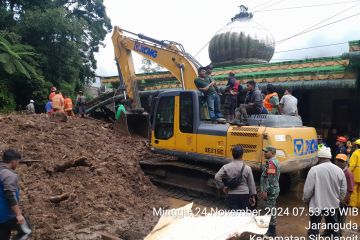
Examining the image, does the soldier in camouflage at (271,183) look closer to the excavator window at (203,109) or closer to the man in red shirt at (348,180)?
the man in red shirt at (348,180)

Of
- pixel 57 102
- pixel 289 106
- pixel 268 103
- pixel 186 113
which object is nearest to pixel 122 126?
pixel 57 102

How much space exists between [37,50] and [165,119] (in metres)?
13.9

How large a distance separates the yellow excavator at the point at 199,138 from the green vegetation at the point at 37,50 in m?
10.6

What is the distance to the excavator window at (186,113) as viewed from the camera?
7375 mm

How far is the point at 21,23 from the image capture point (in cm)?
1841

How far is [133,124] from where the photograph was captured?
10625mm

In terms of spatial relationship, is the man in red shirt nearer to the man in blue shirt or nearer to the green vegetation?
the man in blue shirt

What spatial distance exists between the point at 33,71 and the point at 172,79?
7398 millimetres

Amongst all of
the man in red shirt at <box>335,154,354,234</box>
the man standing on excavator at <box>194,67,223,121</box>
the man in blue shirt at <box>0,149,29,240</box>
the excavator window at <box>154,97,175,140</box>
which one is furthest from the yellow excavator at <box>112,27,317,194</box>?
the man in blue shirt at <box>0,149,29,240</box>

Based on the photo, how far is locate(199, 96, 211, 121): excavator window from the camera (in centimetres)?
741

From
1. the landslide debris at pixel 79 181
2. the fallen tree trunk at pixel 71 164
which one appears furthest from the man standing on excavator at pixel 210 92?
the fallen tree trunk at pixel 71 164

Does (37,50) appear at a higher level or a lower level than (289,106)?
higher

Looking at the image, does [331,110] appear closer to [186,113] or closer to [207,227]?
[186,113]

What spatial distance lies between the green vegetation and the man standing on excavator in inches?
457
